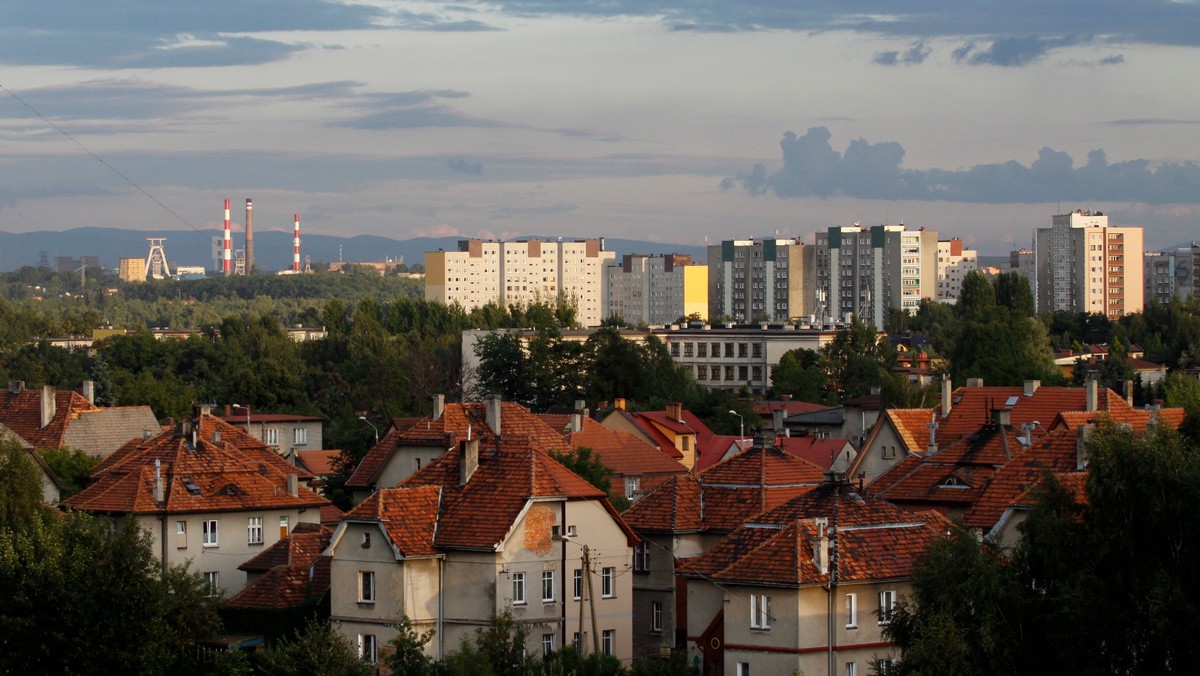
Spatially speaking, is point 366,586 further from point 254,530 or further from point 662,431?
point 662,431

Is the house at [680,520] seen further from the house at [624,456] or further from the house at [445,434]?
the house at [624,456]

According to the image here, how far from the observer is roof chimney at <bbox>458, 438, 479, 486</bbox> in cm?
4325

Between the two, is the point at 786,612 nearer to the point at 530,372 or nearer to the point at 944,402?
the point at 944,402

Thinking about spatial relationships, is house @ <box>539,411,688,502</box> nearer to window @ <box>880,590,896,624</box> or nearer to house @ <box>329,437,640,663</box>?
house @ <box>329,437,640,663</box>

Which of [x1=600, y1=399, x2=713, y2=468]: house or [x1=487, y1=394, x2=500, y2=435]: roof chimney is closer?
[x1=487, y1=394, x2=500, y2=435]: roof chimney

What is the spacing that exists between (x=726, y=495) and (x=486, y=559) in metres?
7.44

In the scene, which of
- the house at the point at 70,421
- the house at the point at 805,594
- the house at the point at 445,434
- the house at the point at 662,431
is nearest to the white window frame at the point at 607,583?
the house at the point at 805,594

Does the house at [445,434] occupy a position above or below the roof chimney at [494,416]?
below

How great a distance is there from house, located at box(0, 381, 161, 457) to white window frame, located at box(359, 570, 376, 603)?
33111 millimetres

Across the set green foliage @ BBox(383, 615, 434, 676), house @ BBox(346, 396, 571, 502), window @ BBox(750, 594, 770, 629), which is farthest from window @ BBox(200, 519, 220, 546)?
window @ BBox(750, 594, 770, 629)

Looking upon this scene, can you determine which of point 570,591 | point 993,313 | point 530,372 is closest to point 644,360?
point 530,372

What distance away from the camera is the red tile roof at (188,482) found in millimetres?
55688

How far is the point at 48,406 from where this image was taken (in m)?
75.9

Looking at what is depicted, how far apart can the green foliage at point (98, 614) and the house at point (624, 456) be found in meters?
24.3
